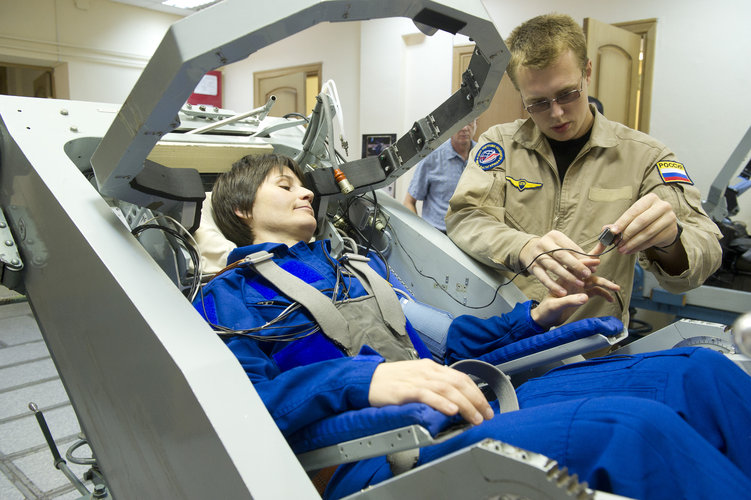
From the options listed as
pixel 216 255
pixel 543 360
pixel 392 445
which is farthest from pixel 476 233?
pixel 392 445

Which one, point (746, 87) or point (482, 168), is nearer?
point (482, 168)

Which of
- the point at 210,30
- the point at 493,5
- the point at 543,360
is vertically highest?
the point at 493,5

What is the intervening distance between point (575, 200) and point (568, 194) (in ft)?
0.08

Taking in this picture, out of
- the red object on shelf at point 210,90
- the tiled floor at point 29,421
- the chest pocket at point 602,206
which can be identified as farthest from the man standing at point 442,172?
the red object on shelf at point 210,90

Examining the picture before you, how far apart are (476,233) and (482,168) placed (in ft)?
0.69

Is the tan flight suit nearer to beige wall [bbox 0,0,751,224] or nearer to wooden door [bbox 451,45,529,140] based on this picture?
wooden door [bbox 451,45,529,140]

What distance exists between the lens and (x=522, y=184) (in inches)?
56.1

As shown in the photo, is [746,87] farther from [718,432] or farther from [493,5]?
[718,432]

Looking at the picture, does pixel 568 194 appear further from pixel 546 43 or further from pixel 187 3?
Result: pixel 187 3

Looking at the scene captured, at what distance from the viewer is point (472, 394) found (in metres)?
0.68

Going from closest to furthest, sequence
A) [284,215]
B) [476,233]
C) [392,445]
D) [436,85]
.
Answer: [392,445] < [284,215] < [476,233] < [436,85]

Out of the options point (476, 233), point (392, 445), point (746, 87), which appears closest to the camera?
point (392, 445)

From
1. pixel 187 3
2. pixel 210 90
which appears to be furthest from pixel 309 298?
pixel 210 90

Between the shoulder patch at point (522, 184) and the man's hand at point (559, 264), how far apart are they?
0.28 meters
